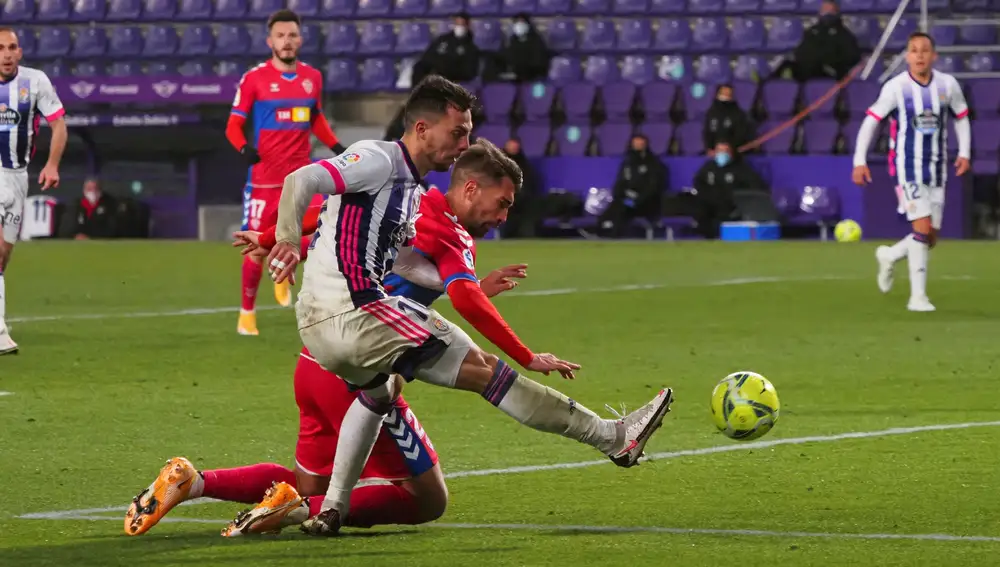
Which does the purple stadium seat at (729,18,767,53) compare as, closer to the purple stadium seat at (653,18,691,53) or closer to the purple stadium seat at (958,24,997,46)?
the purple stadium seat at (653,18,691,53)

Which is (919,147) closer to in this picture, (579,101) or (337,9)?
(579,101)

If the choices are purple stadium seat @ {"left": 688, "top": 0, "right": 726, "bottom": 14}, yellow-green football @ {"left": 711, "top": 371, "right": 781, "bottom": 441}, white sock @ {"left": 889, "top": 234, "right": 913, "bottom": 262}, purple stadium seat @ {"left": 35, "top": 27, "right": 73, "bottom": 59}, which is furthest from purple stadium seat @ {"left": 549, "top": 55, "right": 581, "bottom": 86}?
yellow-green football @ {"left": 711, "top": 371, "right": 781, "bottom": 441}

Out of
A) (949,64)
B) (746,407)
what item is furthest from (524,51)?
(746,407)

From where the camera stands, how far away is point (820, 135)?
1010 inches

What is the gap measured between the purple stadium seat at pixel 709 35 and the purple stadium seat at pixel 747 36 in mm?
145

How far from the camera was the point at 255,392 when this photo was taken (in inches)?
406

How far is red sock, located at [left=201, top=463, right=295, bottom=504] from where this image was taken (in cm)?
616

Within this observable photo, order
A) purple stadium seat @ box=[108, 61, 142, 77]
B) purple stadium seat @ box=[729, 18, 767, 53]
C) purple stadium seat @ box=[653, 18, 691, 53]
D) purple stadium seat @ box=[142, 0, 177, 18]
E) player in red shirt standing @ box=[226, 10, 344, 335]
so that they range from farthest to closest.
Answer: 1. purple stadium seat @ box=[142, 0, 177, 18]
2. purple stadium seat @ box=[108, 61, 142, 77]
3. purple stadium seat @ box=[653, 18, 691, 53]
4. purple stadium seat @ box=[729, 18, 767, 53]
5. player in red shirt standing @ box=[226, 10, 344, 335]

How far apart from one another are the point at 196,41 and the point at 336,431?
24475mm

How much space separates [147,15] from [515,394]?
26.2m

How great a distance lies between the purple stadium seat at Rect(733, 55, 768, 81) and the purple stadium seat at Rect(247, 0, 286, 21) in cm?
784

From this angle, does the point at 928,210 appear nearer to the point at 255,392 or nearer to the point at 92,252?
the point at 255,392

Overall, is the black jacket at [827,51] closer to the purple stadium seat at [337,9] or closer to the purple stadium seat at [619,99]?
the purple stadium seat at [619,99]

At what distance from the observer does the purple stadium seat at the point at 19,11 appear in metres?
31.1
